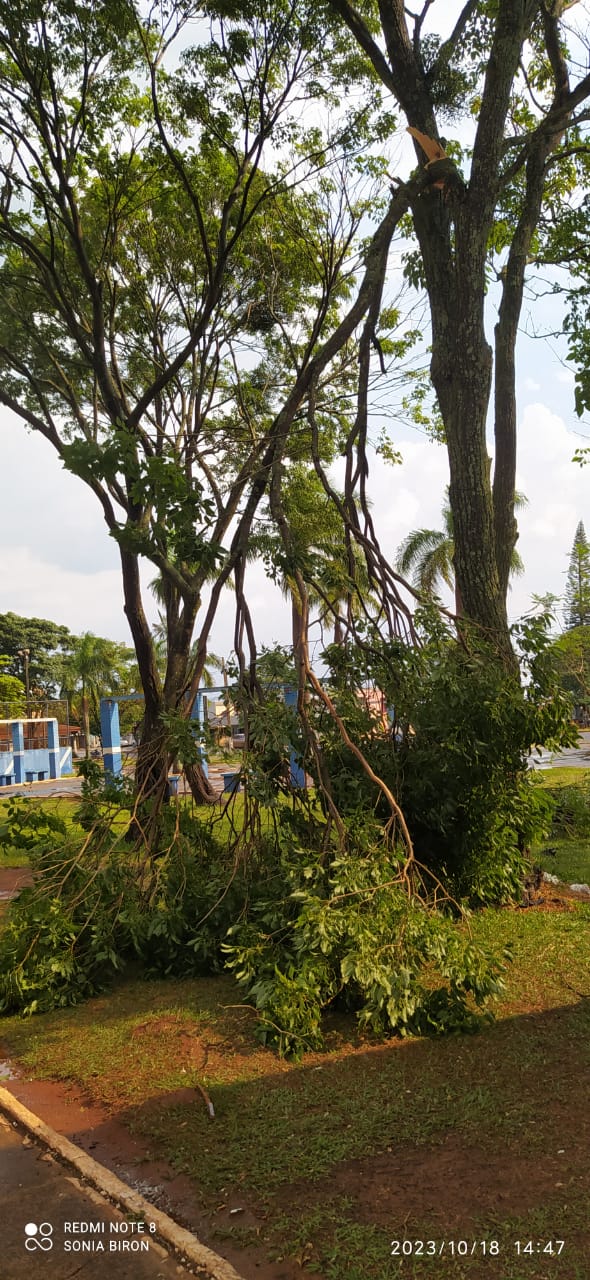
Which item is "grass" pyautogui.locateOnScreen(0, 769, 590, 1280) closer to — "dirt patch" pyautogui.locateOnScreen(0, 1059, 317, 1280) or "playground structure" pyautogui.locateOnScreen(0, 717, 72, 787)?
"dirt patch" pyautogui.locateOnScreen(0, 1059, 317, 1280)

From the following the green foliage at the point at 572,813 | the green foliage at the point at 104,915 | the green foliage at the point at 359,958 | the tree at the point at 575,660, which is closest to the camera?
the green foliage at the point at 359,958

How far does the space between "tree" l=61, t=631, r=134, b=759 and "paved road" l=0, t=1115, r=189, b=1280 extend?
38.1 meters

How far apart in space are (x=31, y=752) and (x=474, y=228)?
24.2 metres

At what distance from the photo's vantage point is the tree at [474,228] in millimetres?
7180

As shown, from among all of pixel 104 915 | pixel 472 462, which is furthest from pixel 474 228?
pixel 104 915

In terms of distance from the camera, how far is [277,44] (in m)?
9.43

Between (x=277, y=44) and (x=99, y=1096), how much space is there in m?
10.2

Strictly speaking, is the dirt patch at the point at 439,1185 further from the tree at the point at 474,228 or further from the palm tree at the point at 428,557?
the palm tree at the point at 428,557

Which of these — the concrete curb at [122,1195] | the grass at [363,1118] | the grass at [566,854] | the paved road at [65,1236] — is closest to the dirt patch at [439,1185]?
the grass at [363,1118]

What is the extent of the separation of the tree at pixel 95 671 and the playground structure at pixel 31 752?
10337 mm

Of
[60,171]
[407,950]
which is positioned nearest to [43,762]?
[60,171]

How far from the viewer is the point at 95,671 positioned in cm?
4172

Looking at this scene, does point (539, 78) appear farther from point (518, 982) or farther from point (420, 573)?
point (420, 573)

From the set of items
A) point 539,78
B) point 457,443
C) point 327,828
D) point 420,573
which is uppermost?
point 539,78
